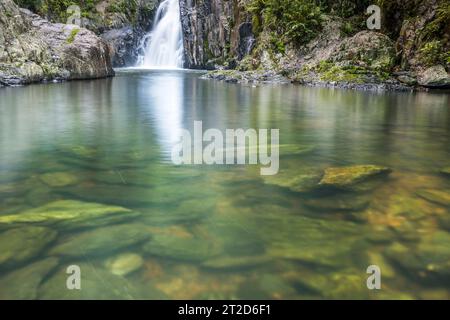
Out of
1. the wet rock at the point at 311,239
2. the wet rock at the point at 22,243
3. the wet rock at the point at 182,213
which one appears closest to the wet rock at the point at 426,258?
the wet rock at the point at 311,239

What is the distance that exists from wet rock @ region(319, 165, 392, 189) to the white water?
38917mm

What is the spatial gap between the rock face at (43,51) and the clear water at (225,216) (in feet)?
40.0

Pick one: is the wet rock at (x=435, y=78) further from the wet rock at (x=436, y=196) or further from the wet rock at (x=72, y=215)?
the wet rock at (x=72, y=215)

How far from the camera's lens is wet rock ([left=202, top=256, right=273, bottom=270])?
2.93m

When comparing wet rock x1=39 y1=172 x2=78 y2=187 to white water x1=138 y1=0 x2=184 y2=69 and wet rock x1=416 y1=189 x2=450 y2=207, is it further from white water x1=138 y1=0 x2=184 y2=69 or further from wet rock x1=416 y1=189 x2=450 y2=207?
white water x1=138 y1=0 x2=184 y2=69

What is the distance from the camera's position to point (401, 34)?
76.9 ft

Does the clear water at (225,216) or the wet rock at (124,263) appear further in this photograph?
the wet rock at (124,263)

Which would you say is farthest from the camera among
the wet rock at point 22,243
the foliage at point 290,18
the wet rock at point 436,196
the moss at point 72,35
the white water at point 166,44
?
the white water at point 166,44

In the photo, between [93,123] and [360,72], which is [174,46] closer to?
[360,72]

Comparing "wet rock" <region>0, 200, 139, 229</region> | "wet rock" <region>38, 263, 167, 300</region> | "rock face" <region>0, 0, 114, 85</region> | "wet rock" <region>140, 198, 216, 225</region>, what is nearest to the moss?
"rock face" <region>0, 0, 114, 85</region>

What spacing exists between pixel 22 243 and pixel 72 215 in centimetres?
60

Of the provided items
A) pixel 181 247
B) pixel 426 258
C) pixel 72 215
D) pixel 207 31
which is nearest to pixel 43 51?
pixel 72 215

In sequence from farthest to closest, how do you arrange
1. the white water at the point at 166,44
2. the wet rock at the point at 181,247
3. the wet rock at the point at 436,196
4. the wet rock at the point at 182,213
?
1. the white water at the point at 166,44
2. the wet rock at the point at 436,196
3. the wet rock at the point at 182,213
4. the wet rock at the point at 181,247

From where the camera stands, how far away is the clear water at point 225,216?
107 inches
